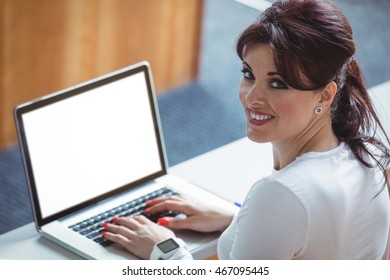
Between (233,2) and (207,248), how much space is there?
2.65m

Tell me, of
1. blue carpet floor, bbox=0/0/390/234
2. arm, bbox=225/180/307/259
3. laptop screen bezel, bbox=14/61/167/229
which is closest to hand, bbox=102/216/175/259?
laptop screen bezel, bbox=14/61/167/229

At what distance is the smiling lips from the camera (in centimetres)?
178

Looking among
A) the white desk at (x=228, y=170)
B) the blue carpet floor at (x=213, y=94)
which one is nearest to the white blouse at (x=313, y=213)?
the white desk at (x=228, y=170)

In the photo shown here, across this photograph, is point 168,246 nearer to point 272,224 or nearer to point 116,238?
point 116,238

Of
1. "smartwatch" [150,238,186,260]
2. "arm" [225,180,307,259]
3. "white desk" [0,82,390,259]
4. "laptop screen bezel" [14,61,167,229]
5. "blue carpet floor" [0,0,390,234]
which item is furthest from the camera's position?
"blue carpet floor" [0,0,390,234]

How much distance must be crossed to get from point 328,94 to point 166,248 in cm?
44

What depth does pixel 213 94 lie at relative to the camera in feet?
13.7

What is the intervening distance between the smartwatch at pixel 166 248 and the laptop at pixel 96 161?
0.07m

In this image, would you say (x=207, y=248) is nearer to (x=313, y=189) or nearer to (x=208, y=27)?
(x=313, y=189)

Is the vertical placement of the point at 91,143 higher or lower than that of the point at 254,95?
lower

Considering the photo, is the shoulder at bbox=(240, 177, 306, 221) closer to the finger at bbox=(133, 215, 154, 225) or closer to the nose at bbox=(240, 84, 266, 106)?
the nose at bbox=(240, 84, 266, 106)

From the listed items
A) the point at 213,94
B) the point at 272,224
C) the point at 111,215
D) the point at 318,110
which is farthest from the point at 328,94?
the point at 213,94

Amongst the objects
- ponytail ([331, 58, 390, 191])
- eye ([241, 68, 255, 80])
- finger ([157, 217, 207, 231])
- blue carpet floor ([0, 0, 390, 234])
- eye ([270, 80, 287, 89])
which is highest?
eye ([241, 68, 255, 80])
